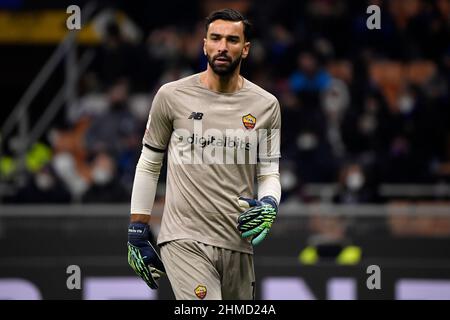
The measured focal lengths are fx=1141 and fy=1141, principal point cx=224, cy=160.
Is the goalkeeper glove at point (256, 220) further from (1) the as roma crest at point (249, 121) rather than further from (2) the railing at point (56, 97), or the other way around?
(2) the railing at point (56, 97)

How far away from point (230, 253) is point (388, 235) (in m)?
5.02

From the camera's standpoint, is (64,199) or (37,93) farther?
(37,93)

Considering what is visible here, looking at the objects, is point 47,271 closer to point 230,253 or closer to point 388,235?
point 388,235

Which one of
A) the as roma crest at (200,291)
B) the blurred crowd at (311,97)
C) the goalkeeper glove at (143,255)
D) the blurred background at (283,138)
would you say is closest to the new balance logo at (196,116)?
the goalkeeper glove at (143,255)

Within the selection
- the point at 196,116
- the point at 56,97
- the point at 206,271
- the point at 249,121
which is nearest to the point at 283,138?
the point at 56,97

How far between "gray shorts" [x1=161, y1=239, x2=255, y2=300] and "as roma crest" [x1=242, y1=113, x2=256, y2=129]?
0.71 meters

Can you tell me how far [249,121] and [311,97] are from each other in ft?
23.0

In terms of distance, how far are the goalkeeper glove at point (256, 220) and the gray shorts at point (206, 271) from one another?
205 mm

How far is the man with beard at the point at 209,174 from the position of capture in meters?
6.27

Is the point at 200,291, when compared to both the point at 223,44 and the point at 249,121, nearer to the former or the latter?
the point at 249,121

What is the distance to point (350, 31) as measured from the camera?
14.5 metres

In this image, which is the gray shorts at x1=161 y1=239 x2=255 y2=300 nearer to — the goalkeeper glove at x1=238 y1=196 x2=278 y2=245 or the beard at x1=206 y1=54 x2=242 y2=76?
the goalkeeper glove at x1=238 y1=196 x2=278 y2=245

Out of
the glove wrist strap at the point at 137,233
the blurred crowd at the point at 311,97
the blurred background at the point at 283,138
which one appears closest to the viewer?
the glove wrist strap at the point at 137,233

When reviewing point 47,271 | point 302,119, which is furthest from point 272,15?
point 47,271
